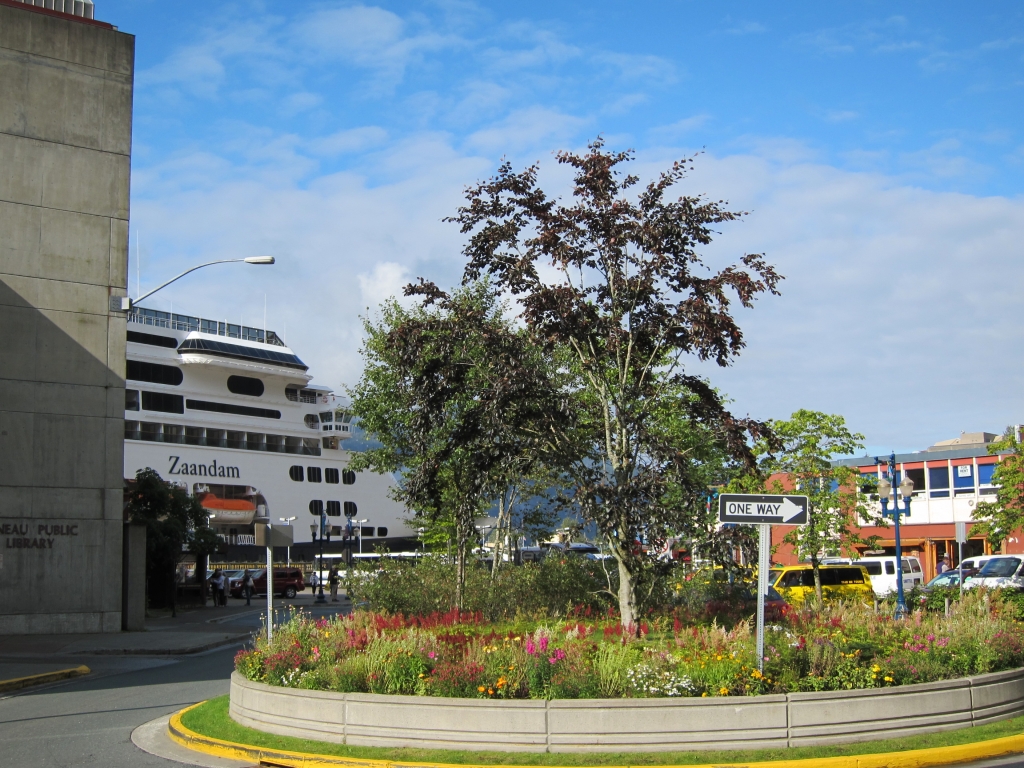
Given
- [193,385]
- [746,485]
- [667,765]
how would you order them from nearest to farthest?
1. [667,765]
2. [746,485]
3. [193,385]

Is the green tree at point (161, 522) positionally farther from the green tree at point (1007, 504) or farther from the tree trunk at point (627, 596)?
the green tree at point (1007, 504)

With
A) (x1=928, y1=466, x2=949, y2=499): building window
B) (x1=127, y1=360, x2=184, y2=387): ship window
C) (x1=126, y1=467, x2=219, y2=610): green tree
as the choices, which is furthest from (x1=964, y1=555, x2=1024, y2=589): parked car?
(x1=127, y1=360, x2=184, y2=387): ship window

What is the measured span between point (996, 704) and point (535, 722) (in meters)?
5.18

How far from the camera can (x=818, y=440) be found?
3259cm

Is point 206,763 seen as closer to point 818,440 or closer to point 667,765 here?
point 667,765

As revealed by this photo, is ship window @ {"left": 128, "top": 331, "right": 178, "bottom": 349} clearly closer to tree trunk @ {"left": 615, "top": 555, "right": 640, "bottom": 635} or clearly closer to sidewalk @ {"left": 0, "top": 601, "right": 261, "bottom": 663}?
sidewalk @ {"left": 0, "top": 601, "right": 261, "bottom": 663}

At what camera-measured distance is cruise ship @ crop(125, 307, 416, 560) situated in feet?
206

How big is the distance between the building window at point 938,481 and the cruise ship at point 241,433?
104 feet

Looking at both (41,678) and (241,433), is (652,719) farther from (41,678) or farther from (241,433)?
(241,433)

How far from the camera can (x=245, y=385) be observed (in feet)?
222

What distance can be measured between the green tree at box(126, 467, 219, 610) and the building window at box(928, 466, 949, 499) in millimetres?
41330

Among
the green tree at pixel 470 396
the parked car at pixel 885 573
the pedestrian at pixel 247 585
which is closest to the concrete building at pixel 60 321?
the green tree at pixel 470 396

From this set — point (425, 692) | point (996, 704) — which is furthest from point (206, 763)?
point (996, 704)

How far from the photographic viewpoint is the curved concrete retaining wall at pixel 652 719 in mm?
9797
